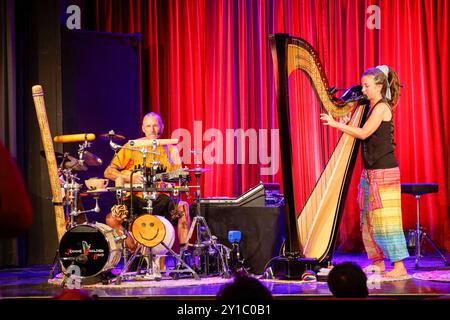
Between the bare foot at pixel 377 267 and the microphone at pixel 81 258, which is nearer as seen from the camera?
the microphone at pixel 81 258

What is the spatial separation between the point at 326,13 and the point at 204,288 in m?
4.15

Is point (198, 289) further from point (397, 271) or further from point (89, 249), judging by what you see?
point (397, 271)

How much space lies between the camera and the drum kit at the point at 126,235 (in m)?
5.58

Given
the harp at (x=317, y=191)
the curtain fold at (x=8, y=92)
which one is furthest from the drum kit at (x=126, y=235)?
the curtain fold at (x=8, y=92)

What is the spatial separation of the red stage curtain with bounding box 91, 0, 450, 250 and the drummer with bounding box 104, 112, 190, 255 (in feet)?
5.77

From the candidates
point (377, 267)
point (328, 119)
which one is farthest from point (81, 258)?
point (377, 267)

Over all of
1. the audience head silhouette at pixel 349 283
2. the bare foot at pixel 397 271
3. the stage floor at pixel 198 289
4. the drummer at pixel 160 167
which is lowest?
the stage floor at pixel 198 289

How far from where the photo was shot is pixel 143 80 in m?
A: 8.55

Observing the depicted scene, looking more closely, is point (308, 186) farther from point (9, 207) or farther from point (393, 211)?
point (9, 207)

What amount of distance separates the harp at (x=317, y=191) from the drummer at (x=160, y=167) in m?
1.13

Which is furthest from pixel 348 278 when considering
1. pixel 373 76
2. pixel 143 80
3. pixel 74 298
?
pixel 143 80

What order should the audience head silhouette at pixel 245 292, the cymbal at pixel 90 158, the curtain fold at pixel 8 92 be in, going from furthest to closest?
the curtain fold at pixel 8 92 < the cymbal at pixel 90 158 < the audience head silhouette at pixel 245 292

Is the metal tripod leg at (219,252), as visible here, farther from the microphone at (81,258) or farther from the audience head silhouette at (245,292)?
the audience head silhouette at (245,292)

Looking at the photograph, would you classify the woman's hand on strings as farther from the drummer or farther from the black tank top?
the drummer
